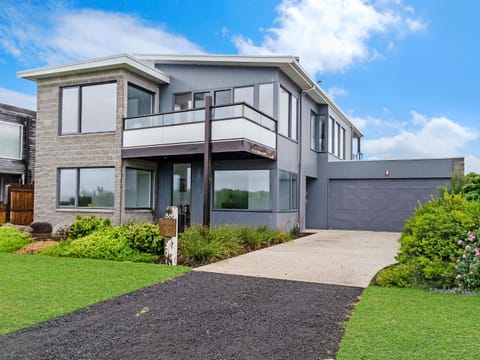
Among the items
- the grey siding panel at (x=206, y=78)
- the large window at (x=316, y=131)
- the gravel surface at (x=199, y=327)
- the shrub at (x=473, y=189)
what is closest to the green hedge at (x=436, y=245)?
the gravel surface at (x=199, y=327)

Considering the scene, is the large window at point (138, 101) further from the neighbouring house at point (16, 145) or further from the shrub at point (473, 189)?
the shrub at point (473, 189)

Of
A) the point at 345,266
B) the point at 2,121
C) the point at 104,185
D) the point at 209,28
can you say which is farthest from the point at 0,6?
the point at 345,266

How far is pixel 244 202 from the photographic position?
14008 mm

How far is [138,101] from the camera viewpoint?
48.5 ft

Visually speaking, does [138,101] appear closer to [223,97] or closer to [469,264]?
[223,97]

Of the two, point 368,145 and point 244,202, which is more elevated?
point 368,145

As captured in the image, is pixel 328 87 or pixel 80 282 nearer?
pixel 80 282

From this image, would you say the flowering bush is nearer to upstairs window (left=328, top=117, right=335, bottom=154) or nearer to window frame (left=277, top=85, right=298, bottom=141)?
window frame (left=277, top=85, right=298, bottom=141)

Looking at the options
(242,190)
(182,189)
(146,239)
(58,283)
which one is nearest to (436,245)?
(146,239)

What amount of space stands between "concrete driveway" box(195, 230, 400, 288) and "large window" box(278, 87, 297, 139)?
477 centimetres

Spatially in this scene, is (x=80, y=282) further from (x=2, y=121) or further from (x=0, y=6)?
(x=2, y=121)

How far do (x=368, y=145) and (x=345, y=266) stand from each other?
22484 mm

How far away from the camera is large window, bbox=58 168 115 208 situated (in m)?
14.1

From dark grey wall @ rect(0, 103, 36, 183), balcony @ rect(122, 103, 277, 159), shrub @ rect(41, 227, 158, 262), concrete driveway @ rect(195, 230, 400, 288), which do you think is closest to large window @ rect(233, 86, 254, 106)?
balcony @ rect(122, 103, 277, 159)
